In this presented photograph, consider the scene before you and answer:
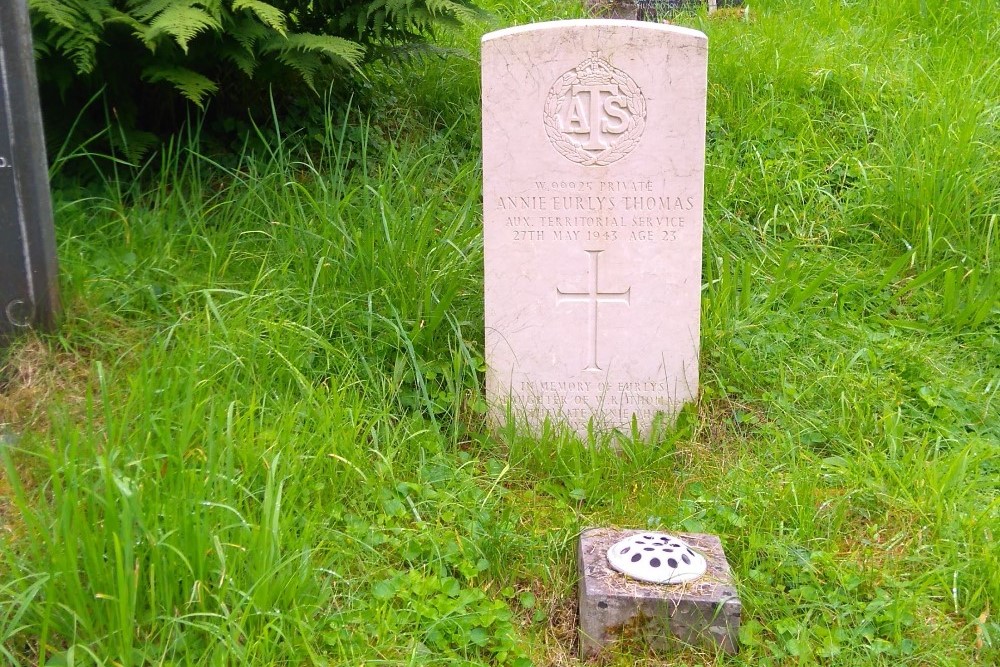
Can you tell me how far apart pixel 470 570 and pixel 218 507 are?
28.4 inches

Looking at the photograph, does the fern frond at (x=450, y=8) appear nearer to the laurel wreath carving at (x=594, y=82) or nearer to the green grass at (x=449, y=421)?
the green grass at (x=449, y=421)

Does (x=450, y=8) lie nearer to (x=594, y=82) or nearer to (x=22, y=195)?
(x=594, y=82)

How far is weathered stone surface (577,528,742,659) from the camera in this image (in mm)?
2561

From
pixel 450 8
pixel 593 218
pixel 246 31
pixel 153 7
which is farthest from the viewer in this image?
pixel 450 8

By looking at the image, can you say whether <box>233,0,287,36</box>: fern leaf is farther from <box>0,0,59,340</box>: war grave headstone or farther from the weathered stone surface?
the weathered stone surface

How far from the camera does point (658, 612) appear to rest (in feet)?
8.44

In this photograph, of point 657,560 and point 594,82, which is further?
point 594,82

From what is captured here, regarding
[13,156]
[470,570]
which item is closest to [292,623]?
[470,570]

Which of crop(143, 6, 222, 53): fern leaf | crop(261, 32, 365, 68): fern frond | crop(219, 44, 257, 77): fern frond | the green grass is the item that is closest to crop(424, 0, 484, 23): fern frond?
crop(261, 32, 365, 68): fern frond

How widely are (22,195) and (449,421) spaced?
1.60m

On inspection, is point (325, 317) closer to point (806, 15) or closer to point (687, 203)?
point (687, 203)

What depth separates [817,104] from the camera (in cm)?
511

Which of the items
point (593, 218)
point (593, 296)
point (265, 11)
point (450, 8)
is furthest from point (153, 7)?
point (593, 296)

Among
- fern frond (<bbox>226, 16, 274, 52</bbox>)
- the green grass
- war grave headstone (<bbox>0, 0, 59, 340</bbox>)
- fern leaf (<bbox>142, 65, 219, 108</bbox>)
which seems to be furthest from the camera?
fern frond (<bbox>226, 16, 274, 52</bbox>)
